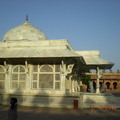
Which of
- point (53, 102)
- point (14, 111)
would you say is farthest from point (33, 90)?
point (14, 111)

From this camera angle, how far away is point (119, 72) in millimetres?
49031

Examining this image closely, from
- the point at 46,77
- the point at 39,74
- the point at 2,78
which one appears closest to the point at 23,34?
the point at 2,78

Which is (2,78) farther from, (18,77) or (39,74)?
(39,74)

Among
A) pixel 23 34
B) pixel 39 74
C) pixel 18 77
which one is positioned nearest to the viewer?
pixel 39 74

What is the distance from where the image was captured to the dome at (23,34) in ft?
66.3

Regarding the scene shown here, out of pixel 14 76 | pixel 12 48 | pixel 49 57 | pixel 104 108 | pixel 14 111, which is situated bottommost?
pixel 104 108

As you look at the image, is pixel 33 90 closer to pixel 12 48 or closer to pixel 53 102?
pixel 53 102

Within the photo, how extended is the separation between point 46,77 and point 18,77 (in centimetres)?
205

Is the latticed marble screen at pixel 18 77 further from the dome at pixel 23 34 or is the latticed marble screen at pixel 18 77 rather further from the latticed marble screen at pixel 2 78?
the dome at pixel 23 34

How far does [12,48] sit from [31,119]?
700cm

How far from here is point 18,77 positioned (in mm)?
13305

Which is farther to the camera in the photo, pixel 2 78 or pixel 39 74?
pixel 2 78

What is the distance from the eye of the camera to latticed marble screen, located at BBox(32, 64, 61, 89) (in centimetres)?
1280

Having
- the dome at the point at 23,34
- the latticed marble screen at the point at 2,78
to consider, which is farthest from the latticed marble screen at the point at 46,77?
the dome at the point at 23,34
